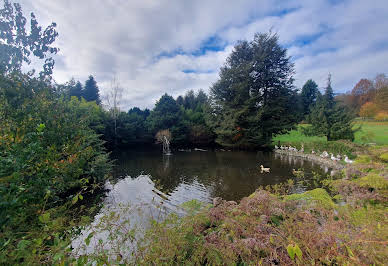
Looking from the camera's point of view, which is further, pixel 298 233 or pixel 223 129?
pixel 223 129

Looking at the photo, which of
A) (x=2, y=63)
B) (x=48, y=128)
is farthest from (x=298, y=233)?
(x=2, y=63)

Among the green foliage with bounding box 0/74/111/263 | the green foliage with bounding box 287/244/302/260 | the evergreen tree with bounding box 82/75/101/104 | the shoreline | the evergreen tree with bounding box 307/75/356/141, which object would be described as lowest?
the shoreline

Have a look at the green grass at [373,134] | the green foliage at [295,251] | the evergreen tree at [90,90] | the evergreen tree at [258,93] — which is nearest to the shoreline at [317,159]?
the evergreen tree at [258,93]

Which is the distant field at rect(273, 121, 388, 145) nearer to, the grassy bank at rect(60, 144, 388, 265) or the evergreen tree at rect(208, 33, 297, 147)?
the evergreen tree at rect(208, 33, 297, 147)

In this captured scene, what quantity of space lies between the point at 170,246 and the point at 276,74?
2191cm

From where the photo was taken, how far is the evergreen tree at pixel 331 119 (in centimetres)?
1455

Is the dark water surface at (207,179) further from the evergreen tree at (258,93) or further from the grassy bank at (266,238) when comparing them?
the evergreen tree at (258,93)

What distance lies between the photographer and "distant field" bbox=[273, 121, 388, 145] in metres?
13.7

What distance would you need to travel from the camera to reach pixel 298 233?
2320 millimetres

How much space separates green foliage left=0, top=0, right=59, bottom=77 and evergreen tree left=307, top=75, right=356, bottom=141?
1929 centimetres

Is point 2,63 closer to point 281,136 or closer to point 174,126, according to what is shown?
point 174,126

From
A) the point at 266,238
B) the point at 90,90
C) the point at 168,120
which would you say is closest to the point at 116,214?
the point at 266,238

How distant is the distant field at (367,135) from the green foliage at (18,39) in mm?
19517

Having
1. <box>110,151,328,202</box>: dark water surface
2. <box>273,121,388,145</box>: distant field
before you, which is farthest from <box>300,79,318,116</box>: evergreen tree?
<box>110,151,328,202</box>: dark water surface
